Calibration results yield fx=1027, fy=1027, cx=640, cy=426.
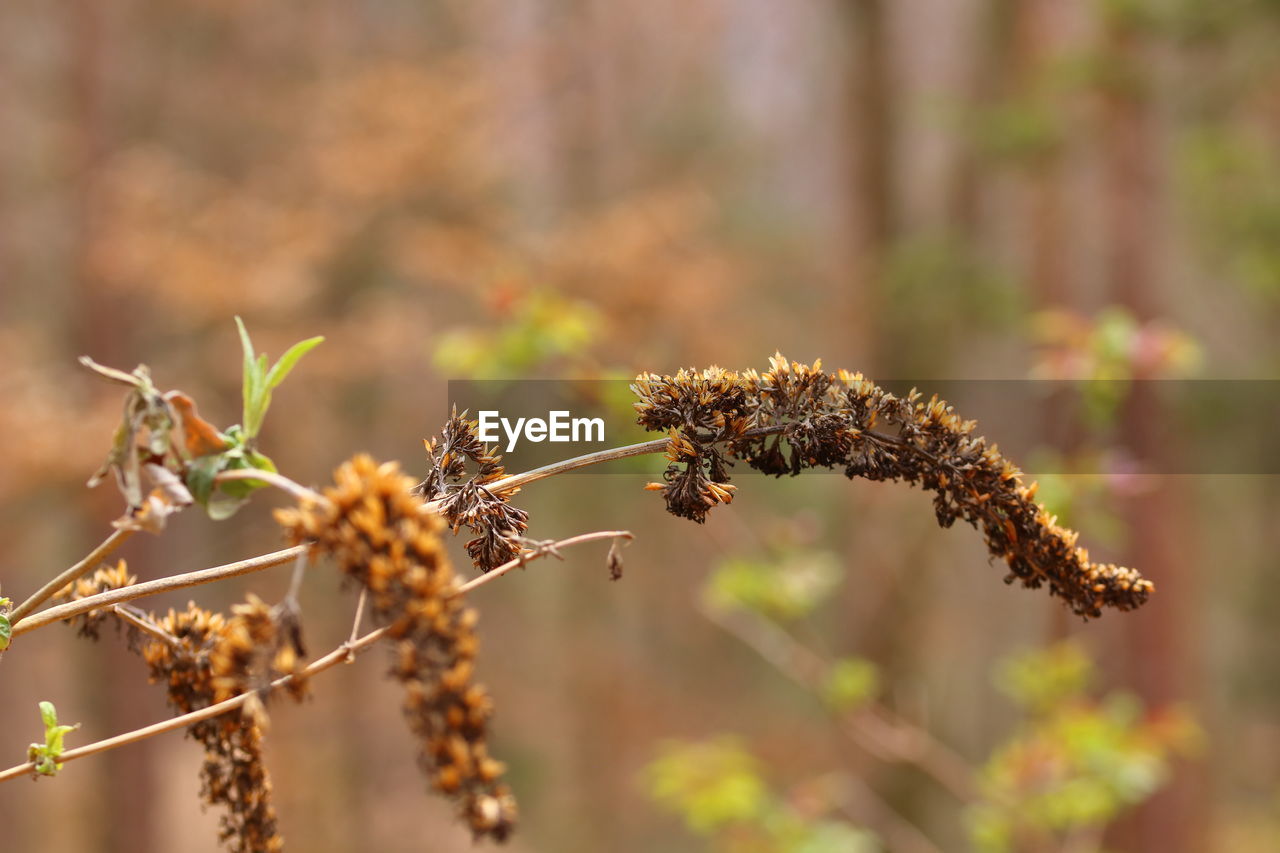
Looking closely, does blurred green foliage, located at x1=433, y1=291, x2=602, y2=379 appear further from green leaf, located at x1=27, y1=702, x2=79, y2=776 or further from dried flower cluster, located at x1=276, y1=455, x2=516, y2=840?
dried flower cluster, located at x1=276, y1=455, x2=516, y2=840

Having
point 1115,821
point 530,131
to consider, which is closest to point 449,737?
point 1115,821

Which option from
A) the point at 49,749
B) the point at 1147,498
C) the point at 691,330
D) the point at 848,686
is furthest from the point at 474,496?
the point at 691,330

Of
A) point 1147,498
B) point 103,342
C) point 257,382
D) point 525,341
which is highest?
point 103,342

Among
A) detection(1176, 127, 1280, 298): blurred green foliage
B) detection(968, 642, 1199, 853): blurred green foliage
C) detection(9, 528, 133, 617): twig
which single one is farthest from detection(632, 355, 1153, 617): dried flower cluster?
detection(1176, 127, 1280, 298): blurred green foliage

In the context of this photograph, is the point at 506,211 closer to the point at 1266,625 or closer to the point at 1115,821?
the point at 1115,821

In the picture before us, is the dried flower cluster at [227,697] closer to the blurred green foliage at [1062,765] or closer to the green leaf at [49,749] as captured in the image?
the green leaf at [49,749]

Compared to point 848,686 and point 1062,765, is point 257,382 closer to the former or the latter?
point 848,686
